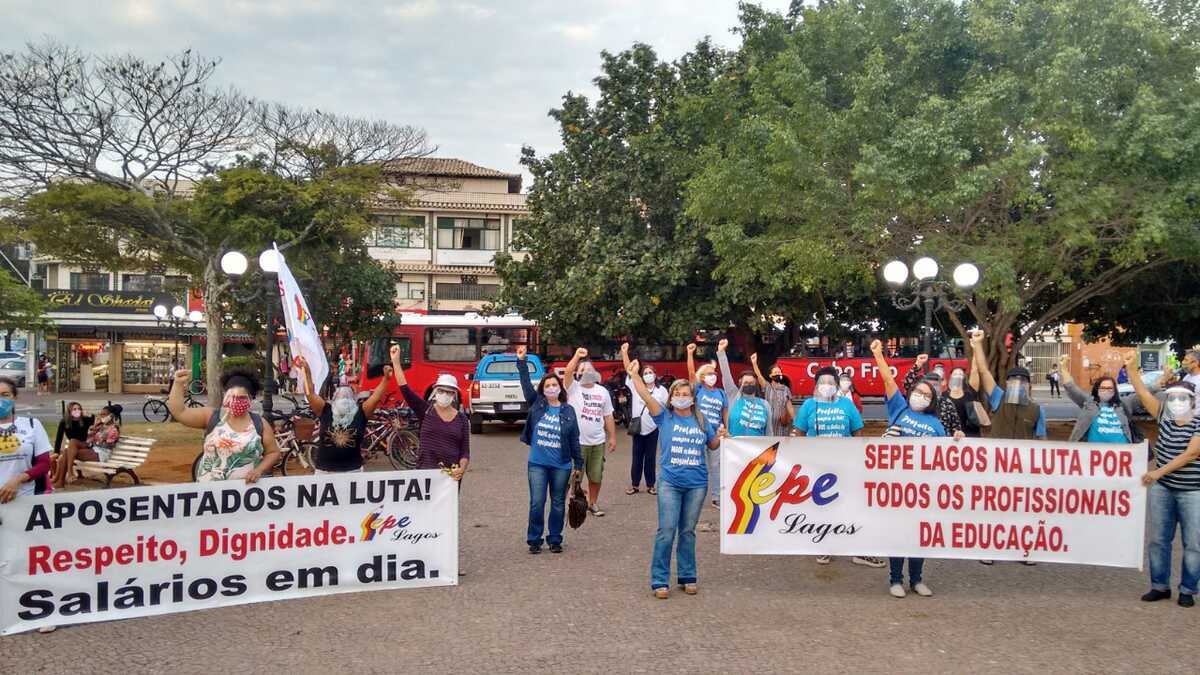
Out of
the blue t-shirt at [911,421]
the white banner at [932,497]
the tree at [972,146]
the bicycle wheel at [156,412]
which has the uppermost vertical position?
the tree at [972,146]

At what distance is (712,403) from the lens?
978 cm

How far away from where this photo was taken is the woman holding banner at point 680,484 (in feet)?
22.9

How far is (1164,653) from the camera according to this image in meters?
5.82

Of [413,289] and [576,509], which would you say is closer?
[576,509]

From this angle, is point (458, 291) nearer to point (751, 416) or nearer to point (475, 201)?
point (475, 201)

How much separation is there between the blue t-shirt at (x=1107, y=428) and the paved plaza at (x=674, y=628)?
1.12 metres

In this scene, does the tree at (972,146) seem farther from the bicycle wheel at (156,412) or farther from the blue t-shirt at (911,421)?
the bicycle wheel at (156,412)

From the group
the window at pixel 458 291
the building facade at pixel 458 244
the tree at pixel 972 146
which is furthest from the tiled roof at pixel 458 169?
the tree at pixel 972 146

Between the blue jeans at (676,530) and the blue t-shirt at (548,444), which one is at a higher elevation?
the blue t-shirt at (548,444)

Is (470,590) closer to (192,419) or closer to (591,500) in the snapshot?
(192,419)

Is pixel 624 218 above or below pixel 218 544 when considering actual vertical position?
above

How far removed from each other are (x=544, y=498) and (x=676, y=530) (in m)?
1.76

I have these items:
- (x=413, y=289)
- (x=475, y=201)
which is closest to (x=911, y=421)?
(x=475, y=201)

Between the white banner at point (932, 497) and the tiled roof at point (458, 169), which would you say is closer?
the white banner at point (932, 497)
